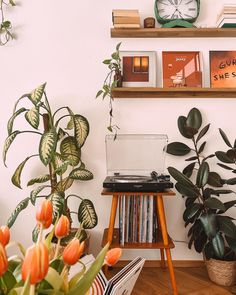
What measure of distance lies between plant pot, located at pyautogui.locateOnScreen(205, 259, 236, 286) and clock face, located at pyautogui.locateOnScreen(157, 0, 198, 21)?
1618 millimetres

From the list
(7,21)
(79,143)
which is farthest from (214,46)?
(7,21)

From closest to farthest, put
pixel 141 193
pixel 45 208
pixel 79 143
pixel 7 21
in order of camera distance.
Answer: pixel 45 208, pixel 141 193, pixel 79 143, pixel 7 21

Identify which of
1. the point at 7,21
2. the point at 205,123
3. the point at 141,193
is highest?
the point at 7,21

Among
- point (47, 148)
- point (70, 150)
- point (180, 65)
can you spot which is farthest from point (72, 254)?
point (180, 65)

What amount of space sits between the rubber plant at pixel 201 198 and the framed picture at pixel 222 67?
279mm

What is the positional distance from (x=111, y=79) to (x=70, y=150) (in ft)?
1.95

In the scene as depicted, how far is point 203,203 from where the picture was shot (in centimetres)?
163

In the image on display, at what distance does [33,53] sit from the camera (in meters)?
2.01

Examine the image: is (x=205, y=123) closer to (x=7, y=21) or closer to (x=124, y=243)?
(x=124, y=243)

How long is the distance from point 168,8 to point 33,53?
3.26 ft

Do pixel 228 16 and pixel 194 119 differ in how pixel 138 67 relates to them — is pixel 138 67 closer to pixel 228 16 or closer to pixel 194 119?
pixel 194 119

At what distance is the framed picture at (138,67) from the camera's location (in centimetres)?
199

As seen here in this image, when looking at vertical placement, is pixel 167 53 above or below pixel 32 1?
below

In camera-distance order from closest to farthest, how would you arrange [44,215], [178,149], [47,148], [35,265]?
[35,265] → [44,215] → [47,148] → [178,149]
